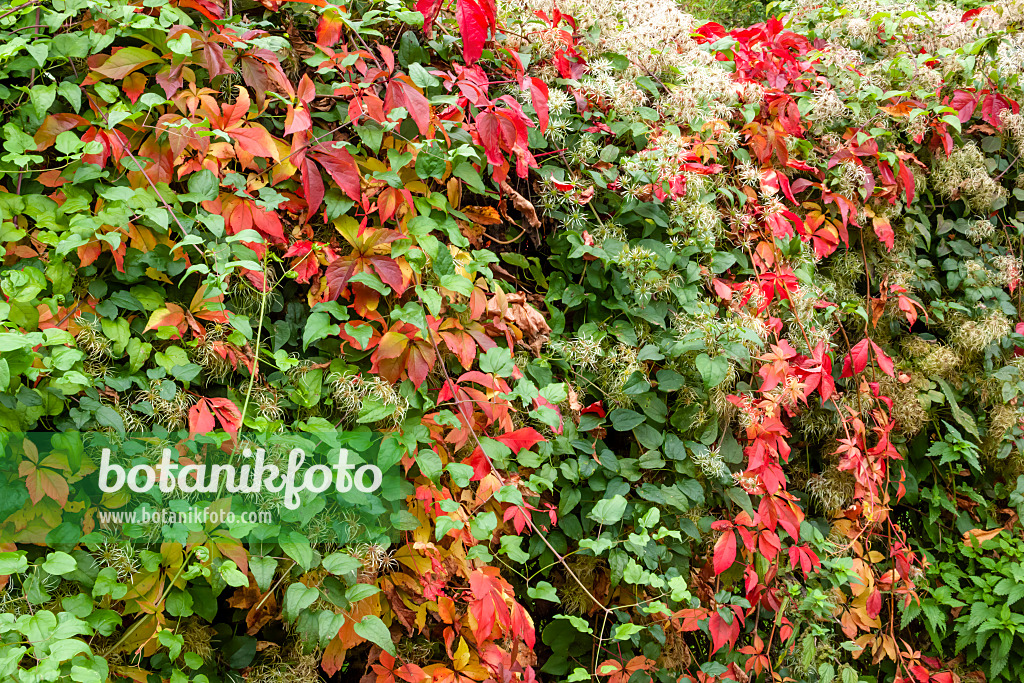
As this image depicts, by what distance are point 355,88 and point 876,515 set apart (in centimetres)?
193

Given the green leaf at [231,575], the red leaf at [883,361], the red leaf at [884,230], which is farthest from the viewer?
the red leaf at [884,230]

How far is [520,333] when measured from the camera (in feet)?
5.82

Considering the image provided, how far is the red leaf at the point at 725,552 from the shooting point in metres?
1.76

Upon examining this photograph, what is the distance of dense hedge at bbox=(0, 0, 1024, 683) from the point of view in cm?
134

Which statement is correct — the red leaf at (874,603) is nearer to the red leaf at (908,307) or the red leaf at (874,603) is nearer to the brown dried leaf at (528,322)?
the red leaf at (908,307)

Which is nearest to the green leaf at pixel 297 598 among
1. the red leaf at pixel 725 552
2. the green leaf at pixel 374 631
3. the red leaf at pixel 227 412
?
the green leaf at pixel 374 631

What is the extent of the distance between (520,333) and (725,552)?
78 cm

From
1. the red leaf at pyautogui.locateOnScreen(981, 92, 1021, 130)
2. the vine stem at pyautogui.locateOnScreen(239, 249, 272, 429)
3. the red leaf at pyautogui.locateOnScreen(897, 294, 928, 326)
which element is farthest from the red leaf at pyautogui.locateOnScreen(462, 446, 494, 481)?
the red leaf at pyautogui.locateOnScreen(981, 92, 1021, 130)

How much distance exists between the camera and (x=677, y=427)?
1874mm

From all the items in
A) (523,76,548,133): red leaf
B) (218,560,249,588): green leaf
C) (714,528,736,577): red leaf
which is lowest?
(714,528,736,577): red leaf

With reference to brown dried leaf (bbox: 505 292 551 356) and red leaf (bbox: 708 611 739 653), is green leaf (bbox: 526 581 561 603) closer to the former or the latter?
red leaf (bbox: 708 611 739 653)

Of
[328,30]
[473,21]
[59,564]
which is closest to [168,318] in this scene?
[59,564]

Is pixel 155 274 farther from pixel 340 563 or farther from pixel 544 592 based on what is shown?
pixel 544 592

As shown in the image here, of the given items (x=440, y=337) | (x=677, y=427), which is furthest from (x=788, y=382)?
(x=440, y=337)
